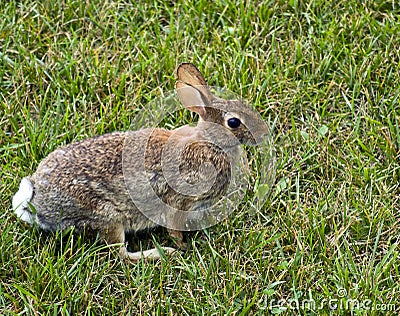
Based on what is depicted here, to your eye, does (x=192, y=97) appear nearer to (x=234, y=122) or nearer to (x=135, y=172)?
(x=234, y=122)

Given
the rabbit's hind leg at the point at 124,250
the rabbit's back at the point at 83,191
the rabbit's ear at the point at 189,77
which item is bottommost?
the rabbit's hind leg at the point at 124,250

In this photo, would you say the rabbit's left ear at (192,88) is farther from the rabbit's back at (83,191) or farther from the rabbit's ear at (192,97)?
the rabbit's back at (83,191)

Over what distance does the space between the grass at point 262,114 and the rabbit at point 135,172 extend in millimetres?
139

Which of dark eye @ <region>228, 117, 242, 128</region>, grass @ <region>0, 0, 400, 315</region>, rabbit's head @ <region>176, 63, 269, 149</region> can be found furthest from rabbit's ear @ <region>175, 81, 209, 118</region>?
grass @ <region>0, 0, 400, 315</region>

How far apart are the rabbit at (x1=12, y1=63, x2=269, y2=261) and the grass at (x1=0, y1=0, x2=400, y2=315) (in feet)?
0.46

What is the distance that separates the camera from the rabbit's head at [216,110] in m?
4.32

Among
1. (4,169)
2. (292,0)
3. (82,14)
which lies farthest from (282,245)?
(82,14)

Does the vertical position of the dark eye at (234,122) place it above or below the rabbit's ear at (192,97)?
below

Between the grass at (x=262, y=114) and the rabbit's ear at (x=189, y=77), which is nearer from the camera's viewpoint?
the grass at (x=262, y=114)

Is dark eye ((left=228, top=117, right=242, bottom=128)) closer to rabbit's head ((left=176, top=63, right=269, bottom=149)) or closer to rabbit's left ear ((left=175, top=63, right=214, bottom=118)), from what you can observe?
rabbit's head ((left=176, top=63, right=269, bottom=149))

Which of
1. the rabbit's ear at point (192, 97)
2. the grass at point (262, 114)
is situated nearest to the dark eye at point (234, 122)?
the rabbit's ear at point (192, 97)

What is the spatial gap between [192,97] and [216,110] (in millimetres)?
154

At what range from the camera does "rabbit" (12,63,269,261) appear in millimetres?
4324

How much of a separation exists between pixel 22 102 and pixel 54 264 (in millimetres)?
1430
